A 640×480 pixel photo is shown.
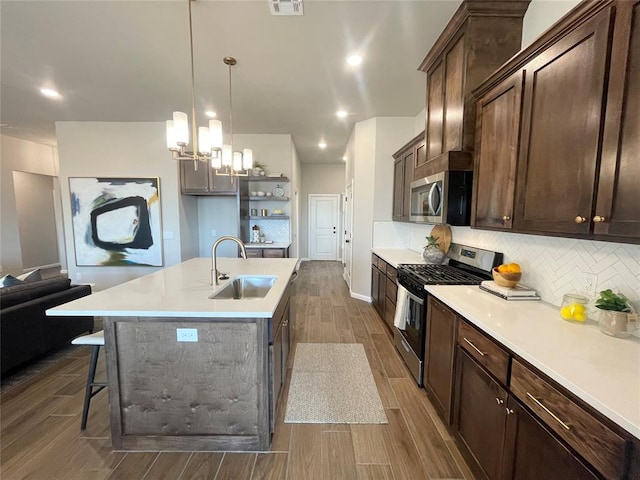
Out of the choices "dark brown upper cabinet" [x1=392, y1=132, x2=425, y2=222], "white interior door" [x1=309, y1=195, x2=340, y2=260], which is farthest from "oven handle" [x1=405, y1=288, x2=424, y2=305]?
"white interior door" [x1=309, y1=195, x2=340, y2=260]

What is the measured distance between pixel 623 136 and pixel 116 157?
20.1 feet

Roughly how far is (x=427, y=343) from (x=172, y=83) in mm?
3988

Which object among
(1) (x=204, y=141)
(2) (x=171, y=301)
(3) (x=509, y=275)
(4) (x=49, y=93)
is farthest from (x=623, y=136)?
(4) (x=49, y=93)

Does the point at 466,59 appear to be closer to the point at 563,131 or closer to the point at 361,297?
the point at 563,131

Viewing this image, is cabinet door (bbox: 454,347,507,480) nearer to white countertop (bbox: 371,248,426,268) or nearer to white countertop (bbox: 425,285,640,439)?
white countertop (bbox: 425,285,640,439)

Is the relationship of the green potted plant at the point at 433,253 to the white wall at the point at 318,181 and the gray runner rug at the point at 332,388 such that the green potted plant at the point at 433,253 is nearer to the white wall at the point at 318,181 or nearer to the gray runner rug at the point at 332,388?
the gray runner rug at the point at 332,388

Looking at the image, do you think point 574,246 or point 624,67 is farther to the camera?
point 574,246

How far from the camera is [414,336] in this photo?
240 cm

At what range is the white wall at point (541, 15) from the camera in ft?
5.31

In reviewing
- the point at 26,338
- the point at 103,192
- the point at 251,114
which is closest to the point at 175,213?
the point at 103,192

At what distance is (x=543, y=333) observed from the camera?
1277 mm

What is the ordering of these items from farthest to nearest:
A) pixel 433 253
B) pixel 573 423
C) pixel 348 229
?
pixel 348 229 → pixel 433 253 → pixel 573 423

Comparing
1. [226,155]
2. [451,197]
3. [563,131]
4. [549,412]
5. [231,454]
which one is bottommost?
[231,454]

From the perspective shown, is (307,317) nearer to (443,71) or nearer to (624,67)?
(443,71)
